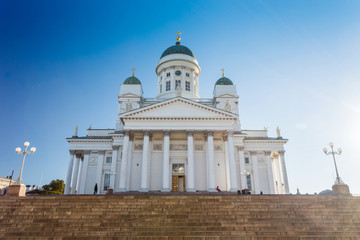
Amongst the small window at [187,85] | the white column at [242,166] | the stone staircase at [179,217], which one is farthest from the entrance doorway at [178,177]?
the small window at [187,85]

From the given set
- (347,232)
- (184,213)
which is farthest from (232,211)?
(347,232)

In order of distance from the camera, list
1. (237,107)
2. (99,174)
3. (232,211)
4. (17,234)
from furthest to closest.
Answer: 1. (237,107)
2. (99,174)
3. (232,211)
4. (17,234)

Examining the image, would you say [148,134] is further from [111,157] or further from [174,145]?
[111,157]

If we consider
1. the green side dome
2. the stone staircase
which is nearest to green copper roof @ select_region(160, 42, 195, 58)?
the green side dome

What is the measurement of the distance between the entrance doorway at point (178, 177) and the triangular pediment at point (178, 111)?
5700 millimetres

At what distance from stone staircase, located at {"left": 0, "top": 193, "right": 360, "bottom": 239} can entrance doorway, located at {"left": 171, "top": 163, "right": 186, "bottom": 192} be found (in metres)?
12.0

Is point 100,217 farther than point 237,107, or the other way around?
point 237,107

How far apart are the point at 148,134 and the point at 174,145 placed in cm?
378

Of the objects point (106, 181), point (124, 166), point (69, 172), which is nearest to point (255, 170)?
point (124, 166)

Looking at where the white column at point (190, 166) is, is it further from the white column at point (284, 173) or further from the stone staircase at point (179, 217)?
the white column at point (284, 173)

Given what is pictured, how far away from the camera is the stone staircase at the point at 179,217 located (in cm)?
Answer: 1116

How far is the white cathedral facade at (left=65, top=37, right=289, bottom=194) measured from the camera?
2595cm

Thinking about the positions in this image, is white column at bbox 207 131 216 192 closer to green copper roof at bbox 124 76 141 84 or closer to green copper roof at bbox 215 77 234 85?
green copper roof at bbox 215 77 234 85

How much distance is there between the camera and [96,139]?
32281 millimetres
